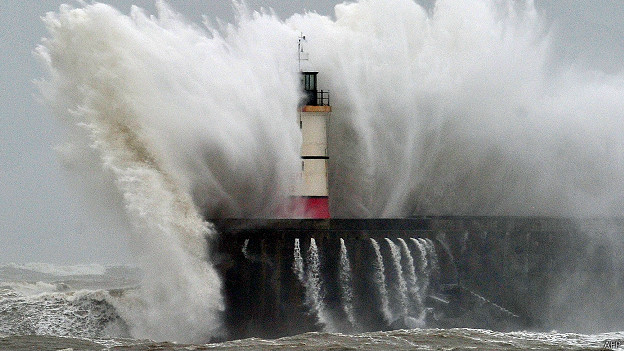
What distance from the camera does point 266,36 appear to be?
33.6 metres

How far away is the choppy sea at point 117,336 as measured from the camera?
975 inches

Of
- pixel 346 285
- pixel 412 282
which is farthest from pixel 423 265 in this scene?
pixel 346 285

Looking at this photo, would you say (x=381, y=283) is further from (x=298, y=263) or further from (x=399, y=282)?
(x=298, y=263)

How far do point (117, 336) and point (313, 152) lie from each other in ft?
29.7

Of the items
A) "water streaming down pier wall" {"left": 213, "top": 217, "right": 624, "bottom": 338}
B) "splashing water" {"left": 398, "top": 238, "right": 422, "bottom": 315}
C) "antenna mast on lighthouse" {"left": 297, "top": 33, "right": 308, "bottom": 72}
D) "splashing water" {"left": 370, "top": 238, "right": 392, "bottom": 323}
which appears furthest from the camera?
"antenna mast on lighthouse" {"left": 297, "top": 33, "right": 308, "bottom": 72}

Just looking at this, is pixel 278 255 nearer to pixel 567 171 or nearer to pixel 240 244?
pixel 240 244

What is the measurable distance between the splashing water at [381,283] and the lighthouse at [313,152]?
3.06m

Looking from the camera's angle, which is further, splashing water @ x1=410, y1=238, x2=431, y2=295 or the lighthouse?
the lighthouse

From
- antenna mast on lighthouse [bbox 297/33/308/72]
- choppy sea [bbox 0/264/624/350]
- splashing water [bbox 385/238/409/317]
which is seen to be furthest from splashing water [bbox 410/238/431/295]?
antenna mast on lighthouse [bbox 297/33/308/72]

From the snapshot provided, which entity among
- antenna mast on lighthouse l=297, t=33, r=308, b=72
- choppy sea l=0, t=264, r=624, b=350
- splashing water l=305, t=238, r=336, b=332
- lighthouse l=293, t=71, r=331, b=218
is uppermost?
antenna mast on lighthouse l=297, t=33, r=308, b=72

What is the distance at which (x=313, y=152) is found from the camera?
3266cm

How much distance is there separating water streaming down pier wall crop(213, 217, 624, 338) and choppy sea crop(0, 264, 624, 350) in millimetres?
994

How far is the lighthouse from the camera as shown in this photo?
3194 centimetres

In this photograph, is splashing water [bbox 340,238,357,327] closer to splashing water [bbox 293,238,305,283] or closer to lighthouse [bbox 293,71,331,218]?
splashing water [bbox 293,238,305,283]
